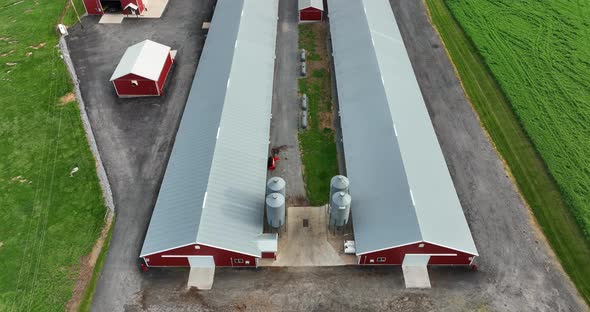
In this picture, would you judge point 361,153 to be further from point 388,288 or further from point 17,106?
point 17,106

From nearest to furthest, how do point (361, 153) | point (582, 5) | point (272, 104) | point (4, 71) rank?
point (361, 153), point (272, 104), point (4, 71), point (582, 5)

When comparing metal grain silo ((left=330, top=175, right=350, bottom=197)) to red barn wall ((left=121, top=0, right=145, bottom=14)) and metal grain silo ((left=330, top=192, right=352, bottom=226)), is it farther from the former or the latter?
red barn wall ((left=121, top=0, right=145, bottom=14))

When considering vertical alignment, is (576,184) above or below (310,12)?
below

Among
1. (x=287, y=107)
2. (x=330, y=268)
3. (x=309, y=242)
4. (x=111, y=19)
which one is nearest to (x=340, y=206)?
(x=309, y=242)

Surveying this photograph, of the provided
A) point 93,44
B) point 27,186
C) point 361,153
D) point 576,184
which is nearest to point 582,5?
point 576,184

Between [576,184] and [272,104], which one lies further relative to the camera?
[272,104]

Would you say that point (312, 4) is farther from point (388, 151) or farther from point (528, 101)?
point (528, 101)

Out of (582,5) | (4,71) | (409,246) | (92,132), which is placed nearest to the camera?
(409,246)

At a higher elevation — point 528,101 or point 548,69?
point 548,69

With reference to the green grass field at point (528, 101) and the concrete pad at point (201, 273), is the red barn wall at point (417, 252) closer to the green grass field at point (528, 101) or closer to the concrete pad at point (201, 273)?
the green grass field at point (528, 101)
